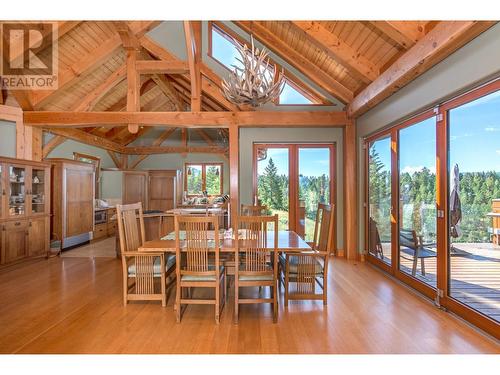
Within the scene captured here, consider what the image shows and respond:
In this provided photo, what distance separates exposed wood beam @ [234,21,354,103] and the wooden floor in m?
3.31

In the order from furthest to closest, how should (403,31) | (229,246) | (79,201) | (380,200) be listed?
(79,201)
(380,200)
(403,31)
(229,246)

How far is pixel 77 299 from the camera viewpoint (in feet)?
11.0

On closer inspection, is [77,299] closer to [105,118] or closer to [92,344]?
[92,344]

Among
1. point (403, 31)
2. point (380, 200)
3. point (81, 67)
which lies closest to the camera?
point (403, 31)

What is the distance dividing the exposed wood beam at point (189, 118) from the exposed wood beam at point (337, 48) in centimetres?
129

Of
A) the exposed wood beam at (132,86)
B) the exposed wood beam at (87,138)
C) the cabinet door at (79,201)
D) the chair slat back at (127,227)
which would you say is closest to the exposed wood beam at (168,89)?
the exposed wood beam at (132,86)

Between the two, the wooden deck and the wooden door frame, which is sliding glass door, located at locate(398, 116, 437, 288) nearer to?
the wooden deck

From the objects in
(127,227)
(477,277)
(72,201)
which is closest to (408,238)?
(477,277)

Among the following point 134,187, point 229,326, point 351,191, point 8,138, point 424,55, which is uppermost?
point 424,55

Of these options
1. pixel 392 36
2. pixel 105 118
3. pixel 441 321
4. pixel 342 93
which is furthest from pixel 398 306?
pixel 105 118

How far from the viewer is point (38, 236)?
514 centimetres

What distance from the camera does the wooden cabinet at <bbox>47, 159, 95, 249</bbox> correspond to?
19.4 feet

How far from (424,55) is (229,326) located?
3.34m

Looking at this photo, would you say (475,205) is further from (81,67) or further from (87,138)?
(87,138)
